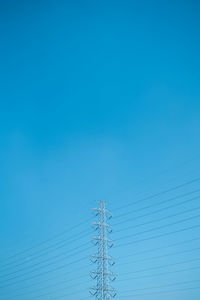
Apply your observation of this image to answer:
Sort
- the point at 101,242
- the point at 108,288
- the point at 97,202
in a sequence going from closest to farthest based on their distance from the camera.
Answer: the point at 108,288
the point at 101,242
the point at 97,202

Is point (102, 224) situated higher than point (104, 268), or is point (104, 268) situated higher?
point (102, 224)

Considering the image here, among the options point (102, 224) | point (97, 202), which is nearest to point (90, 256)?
point (102, 224)

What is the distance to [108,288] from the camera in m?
25.6

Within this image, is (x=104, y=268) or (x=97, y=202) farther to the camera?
(x=97, y=202)

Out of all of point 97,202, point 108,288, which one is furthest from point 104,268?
point 97,202

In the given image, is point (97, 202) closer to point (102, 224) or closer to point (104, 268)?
point (102, 224)

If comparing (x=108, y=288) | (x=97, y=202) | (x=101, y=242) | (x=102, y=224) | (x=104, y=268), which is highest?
(x=97, y=202)

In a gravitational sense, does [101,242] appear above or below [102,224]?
below

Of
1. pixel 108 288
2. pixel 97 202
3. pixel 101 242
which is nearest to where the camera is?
pixel 108 288

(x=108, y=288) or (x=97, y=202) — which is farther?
(x=97, y=202)

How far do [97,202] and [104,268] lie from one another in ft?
23.8

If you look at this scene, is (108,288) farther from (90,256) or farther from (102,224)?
(102,224)

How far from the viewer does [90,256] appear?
2666cm

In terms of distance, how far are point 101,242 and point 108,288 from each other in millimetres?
4465
